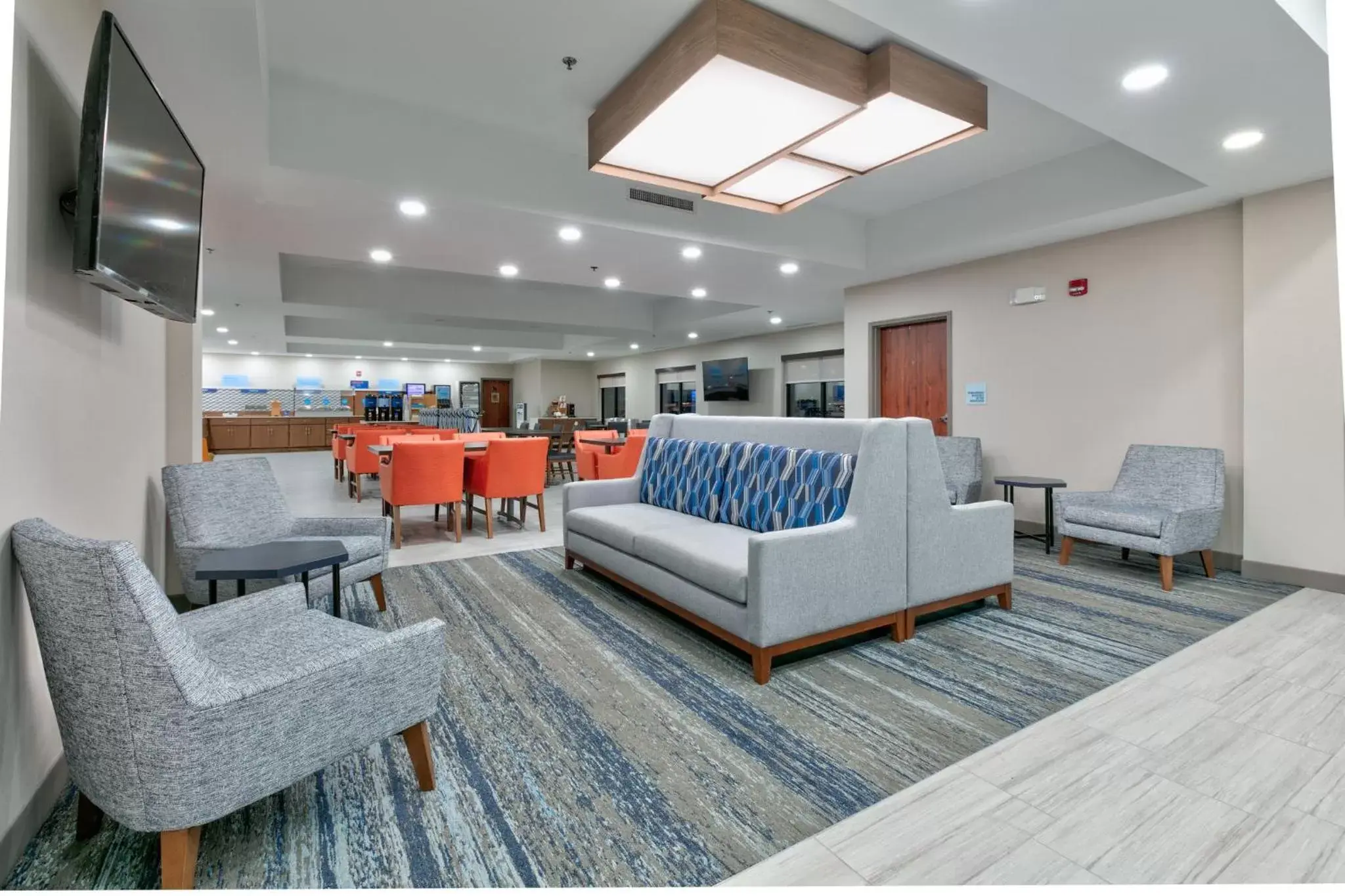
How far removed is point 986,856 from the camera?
63.6 inches

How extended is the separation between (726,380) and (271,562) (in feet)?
34.4

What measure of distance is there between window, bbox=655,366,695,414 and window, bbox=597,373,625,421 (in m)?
1.90

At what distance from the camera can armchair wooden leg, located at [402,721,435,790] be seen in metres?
1.90

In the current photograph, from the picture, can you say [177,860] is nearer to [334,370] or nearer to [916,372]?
[916,372]

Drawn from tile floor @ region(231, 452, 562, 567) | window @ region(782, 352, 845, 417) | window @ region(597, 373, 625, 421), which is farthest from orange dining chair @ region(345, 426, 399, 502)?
window @ region(597, 373, 625, 421)

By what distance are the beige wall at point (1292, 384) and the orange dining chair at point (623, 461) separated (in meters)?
5.11

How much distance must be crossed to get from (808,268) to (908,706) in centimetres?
505

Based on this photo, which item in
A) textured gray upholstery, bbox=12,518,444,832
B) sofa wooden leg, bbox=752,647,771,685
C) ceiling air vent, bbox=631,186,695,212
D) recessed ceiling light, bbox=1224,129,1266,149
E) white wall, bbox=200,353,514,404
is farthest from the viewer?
white wall, bbox=200,353,514,404

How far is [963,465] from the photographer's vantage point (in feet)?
19.6

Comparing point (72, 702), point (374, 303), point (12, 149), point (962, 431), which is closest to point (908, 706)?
point (72, 702)

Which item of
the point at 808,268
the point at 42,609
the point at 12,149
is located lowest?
the point at 42,609

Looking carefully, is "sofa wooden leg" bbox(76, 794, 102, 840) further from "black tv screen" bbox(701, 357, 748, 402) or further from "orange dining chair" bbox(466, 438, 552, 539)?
"black tv screen" bbox(701, 357, 748, 402)

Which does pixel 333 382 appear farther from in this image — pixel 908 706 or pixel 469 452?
pixel 908 706

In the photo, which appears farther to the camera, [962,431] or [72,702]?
[962,431]
